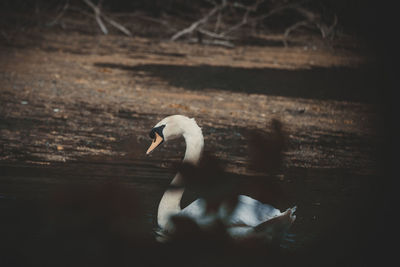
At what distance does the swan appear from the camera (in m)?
1.22

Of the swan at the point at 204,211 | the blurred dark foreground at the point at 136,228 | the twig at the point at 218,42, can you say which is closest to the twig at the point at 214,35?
the twig at the point at 218,42

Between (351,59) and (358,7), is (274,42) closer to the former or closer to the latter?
(351,59)

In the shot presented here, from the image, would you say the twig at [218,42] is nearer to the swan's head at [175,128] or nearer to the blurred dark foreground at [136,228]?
the swan's head at [175,128]

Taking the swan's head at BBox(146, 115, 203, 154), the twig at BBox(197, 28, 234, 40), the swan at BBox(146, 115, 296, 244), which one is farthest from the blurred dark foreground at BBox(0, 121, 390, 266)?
the twig at BBox(197, 28, 234, 40)

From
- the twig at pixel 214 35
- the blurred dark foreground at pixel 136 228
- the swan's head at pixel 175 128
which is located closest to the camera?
the blurred dark foreground at pixel 136 228

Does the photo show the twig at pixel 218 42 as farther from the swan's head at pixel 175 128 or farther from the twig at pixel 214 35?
the swan's head at pixel 175 128

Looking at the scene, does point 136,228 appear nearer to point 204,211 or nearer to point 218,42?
point 204,211

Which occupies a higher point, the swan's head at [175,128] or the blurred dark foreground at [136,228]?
the blurred dark foreground at [136,228]

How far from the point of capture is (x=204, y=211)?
1.23 meters

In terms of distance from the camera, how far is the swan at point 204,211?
1217 millimetres

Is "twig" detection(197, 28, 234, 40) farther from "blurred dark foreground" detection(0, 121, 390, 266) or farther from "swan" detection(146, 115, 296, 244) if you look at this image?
"blurred dark foreground" detection(0, 121, 390, 266)

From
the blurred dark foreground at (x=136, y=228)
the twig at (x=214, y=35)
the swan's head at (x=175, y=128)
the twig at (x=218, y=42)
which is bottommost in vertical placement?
the twig at (x=218, y=42)

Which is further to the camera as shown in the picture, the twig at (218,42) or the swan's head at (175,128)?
the twig at (218,42)

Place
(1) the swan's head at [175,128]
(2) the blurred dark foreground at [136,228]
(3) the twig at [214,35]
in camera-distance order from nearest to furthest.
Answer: (2) the blurred dark foreground at [136,228]
(1) the swan's head at [175,128]
(3) the twig at [214,35]
